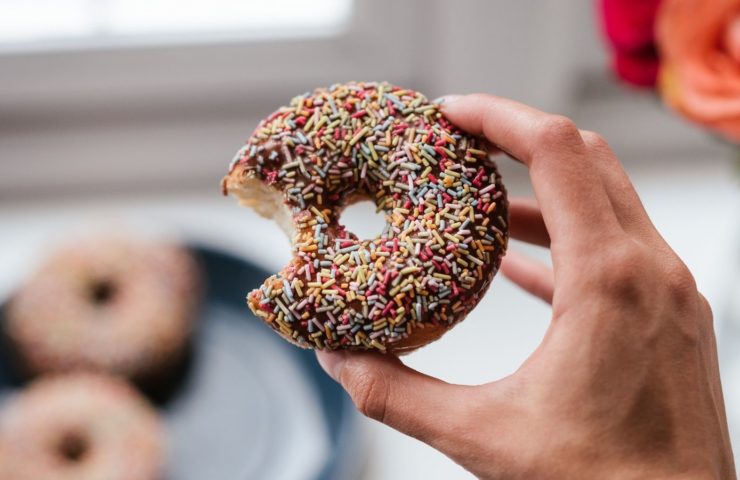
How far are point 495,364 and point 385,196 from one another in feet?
2.66

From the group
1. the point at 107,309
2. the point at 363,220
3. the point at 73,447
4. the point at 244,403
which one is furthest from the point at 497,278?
the point at 73,447

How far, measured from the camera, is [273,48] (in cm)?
184

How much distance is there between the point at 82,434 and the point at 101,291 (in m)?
0.32

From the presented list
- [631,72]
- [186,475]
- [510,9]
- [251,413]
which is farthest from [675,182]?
[186,475]

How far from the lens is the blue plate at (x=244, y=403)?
5.24ft

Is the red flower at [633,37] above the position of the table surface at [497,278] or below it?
above

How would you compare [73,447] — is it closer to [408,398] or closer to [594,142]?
[408,398]

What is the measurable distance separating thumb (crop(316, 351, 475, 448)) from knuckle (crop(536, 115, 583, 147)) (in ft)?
0.90

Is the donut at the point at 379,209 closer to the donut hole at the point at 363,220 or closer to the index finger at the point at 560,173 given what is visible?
the index finger at the point at 560,173

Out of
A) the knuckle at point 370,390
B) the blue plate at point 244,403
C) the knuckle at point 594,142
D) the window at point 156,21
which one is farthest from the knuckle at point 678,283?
the window at point 156,21

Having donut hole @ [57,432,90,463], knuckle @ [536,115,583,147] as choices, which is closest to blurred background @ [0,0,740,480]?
donut hole @ [57,432,90,463]

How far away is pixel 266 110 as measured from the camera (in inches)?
77.0

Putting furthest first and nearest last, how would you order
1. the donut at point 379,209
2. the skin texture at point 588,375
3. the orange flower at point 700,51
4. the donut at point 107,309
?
the donut at point 107,309, the orange flower at point 700,51, the donut at point 379,209, the skin texture at point 588,375

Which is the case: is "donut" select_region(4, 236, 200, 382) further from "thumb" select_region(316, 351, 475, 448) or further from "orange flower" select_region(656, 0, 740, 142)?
"orange flower" select_region(656, 0, 740, 142)
